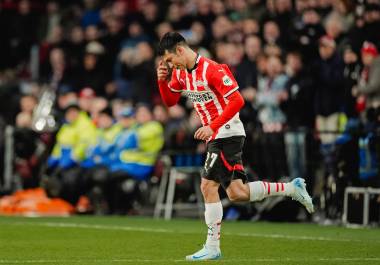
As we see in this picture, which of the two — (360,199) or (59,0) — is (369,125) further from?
(59,0)

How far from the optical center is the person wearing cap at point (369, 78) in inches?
624

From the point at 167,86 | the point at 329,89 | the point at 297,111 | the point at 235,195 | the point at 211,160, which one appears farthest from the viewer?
the point at 297,111

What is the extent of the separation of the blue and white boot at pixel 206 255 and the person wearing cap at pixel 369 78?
20.1 feet

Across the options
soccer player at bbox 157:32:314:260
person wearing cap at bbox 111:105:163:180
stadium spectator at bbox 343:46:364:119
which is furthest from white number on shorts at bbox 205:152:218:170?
person wearing cap at bbox 111:105:163:180

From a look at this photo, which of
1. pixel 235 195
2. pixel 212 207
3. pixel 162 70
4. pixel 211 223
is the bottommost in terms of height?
pixel 211 223

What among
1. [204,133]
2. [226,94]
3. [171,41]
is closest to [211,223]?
[204,133]

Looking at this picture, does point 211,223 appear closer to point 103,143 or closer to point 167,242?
point 167,242

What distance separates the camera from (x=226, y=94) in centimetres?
1050

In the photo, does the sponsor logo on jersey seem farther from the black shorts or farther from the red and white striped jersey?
the black shorts

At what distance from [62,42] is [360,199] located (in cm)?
1084

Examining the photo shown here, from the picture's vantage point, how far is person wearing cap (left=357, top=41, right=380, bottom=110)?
15859 millimetres

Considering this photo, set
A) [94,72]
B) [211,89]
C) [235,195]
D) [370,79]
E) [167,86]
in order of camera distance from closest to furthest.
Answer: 1. [211,89]
2. [235,195]
3. [167,86]
4. [370,79]
5. [94,72]

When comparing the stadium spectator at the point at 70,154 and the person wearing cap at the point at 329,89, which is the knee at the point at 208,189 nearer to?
the person wearing cap at the point at 329,89

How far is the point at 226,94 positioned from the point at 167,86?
0.99 meters
